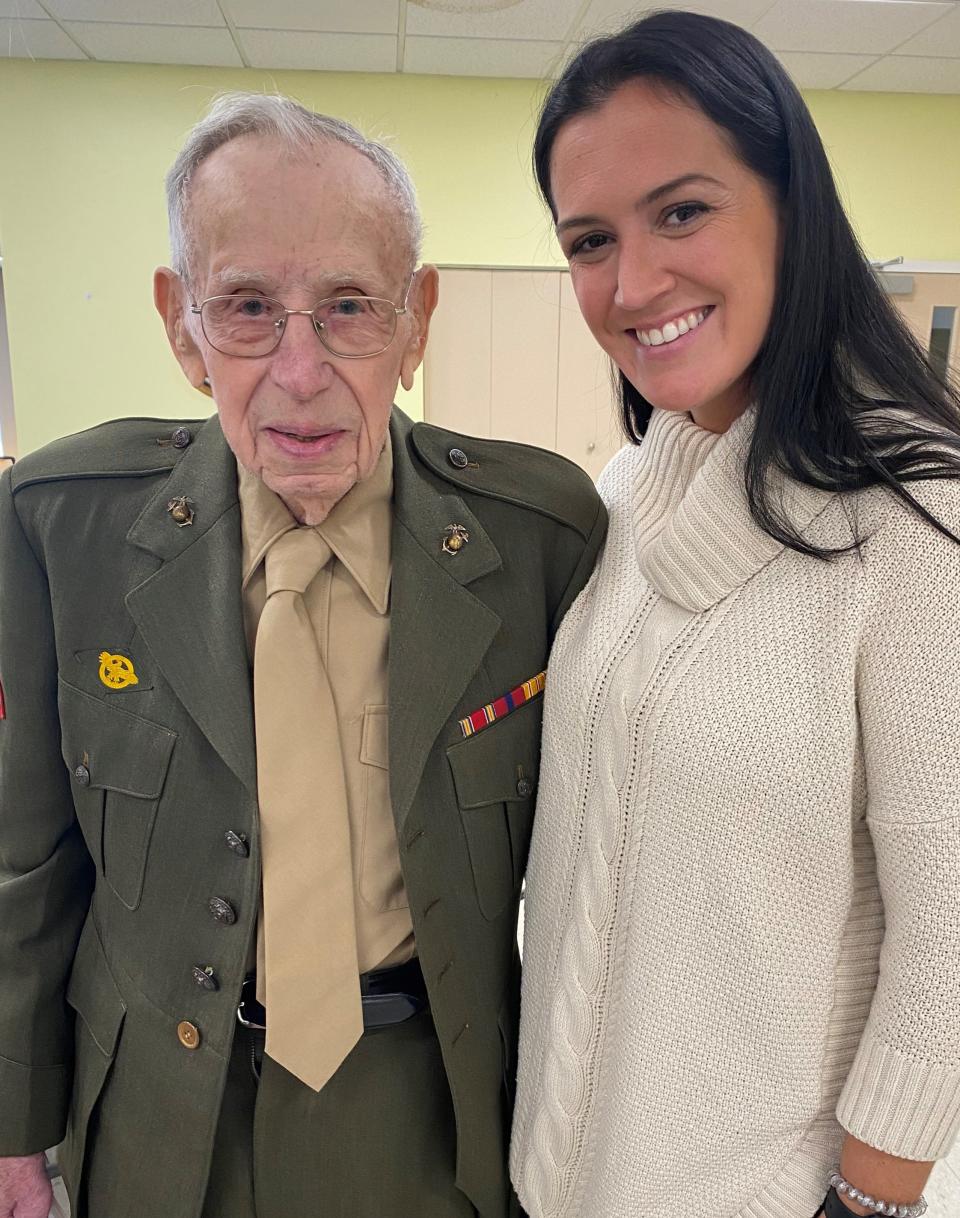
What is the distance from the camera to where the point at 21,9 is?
3.47 m

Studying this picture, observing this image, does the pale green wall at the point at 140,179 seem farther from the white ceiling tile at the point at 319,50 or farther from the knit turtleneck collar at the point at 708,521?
the knit turtleneck collar at the point at 708,521

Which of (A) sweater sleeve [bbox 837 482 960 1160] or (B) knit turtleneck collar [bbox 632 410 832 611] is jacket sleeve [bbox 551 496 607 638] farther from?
(A) sweater sleeve [bbox 837 482 960 1160]

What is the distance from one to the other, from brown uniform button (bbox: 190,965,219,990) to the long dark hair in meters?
0.76

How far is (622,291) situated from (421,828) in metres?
0.64

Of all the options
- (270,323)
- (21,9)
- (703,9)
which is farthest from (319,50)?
(270,323)

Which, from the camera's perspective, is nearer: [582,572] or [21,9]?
[582,572]

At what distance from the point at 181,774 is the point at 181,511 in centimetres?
30

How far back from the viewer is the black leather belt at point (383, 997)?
3.32 feet

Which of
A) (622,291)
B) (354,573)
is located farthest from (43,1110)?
(622,291)

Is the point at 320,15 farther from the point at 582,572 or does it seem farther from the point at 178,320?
the point at 582,572

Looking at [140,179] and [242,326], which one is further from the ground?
[140,179]

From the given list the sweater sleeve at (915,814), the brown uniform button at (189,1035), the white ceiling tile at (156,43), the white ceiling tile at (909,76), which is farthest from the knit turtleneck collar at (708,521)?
the white ceiling tile at (909,76)

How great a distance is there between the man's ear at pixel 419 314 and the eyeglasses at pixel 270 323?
0.30ft

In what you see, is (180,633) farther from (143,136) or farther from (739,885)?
(143,136)
